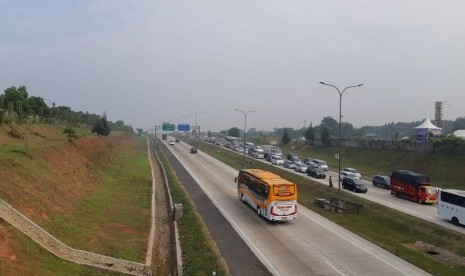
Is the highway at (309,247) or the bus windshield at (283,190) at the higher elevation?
the bus windshield at (283,190)

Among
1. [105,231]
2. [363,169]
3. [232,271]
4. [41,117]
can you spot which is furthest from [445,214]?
[41,117]

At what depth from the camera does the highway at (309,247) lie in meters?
22.2

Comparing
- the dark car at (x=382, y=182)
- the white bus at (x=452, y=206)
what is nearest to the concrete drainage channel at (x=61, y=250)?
the white bus at (x=452, y=206)

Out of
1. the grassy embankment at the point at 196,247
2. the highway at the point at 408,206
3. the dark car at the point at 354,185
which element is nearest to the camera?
the grassy embankment at the point at 196,247

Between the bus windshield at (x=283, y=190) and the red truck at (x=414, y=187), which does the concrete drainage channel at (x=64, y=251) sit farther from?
the red truck at (x=414, y=187)

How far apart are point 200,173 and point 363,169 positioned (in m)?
29.6

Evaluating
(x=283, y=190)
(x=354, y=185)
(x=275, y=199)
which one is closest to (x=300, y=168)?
(x=354, y=185)

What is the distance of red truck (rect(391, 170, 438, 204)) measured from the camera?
140 feet

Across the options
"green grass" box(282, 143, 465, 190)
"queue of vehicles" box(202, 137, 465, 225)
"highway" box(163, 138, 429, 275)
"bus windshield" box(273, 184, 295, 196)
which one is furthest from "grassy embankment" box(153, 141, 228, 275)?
"green grass" box(282, 143, 465, 190)

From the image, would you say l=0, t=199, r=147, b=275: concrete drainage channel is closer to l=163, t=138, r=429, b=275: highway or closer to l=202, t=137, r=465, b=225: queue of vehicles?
l=163, t=138, r=429, b=275: highway

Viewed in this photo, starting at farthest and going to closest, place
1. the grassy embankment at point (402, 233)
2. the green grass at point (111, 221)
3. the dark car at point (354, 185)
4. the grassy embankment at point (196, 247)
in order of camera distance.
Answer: the dark car at point (354, 185)
the green grass at point (111, 221)
the grassy embankment at point (402, 233)
the grassy embankment at point (196, 247)

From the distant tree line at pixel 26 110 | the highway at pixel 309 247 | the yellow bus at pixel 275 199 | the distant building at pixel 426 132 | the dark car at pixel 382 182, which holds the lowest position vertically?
the highway at pixel 309 247

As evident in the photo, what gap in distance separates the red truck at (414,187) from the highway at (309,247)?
42.3 ft

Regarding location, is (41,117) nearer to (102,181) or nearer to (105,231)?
(102,181)
